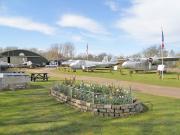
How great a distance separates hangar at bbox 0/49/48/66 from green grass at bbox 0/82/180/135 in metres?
75.8

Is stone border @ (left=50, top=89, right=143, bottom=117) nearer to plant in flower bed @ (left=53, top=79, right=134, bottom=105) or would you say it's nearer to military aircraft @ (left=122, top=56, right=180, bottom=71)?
plant in flower bed @ (left=53, top=79, right=134, bottom=105)

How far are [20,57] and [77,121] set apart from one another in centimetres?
8479

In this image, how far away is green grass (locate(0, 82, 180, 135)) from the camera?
29.4ft

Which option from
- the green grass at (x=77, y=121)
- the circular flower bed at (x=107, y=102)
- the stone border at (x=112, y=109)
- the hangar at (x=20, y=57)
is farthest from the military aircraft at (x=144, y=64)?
the hangar at (x=20, y=57)

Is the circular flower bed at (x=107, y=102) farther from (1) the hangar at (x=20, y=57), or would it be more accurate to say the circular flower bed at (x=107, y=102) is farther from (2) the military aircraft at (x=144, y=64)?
(1) the hangar at (x=20, y=57)

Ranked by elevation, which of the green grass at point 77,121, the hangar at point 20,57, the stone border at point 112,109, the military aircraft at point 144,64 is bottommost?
the green grass at point 77,121

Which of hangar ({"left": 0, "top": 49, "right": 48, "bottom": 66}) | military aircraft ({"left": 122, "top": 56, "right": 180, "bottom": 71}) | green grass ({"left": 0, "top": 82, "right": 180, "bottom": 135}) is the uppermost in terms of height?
hangar ({"left": 0, "top": 49, "right": 48, "bottom": 66})

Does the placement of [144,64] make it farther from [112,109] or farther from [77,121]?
[77,121]

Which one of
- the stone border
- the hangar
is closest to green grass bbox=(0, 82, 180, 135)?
the stone border

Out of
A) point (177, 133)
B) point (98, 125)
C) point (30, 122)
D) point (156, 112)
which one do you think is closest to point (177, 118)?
point (156, 112)

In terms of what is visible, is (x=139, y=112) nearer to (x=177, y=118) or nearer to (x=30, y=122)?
(x=177, y=118)

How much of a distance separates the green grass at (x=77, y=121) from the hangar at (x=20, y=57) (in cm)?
7583

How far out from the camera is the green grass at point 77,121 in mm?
8953

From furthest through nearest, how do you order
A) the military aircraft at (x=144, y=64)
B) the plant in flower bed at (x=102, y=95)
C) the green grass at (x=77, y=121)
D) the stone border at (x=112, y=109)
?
the military aircraft at (x=144, y=64)
the plant in flower bed at (x=102, y=95)
the stone border at (x=112, y=109)
the green grass at (x=77, y=121)
